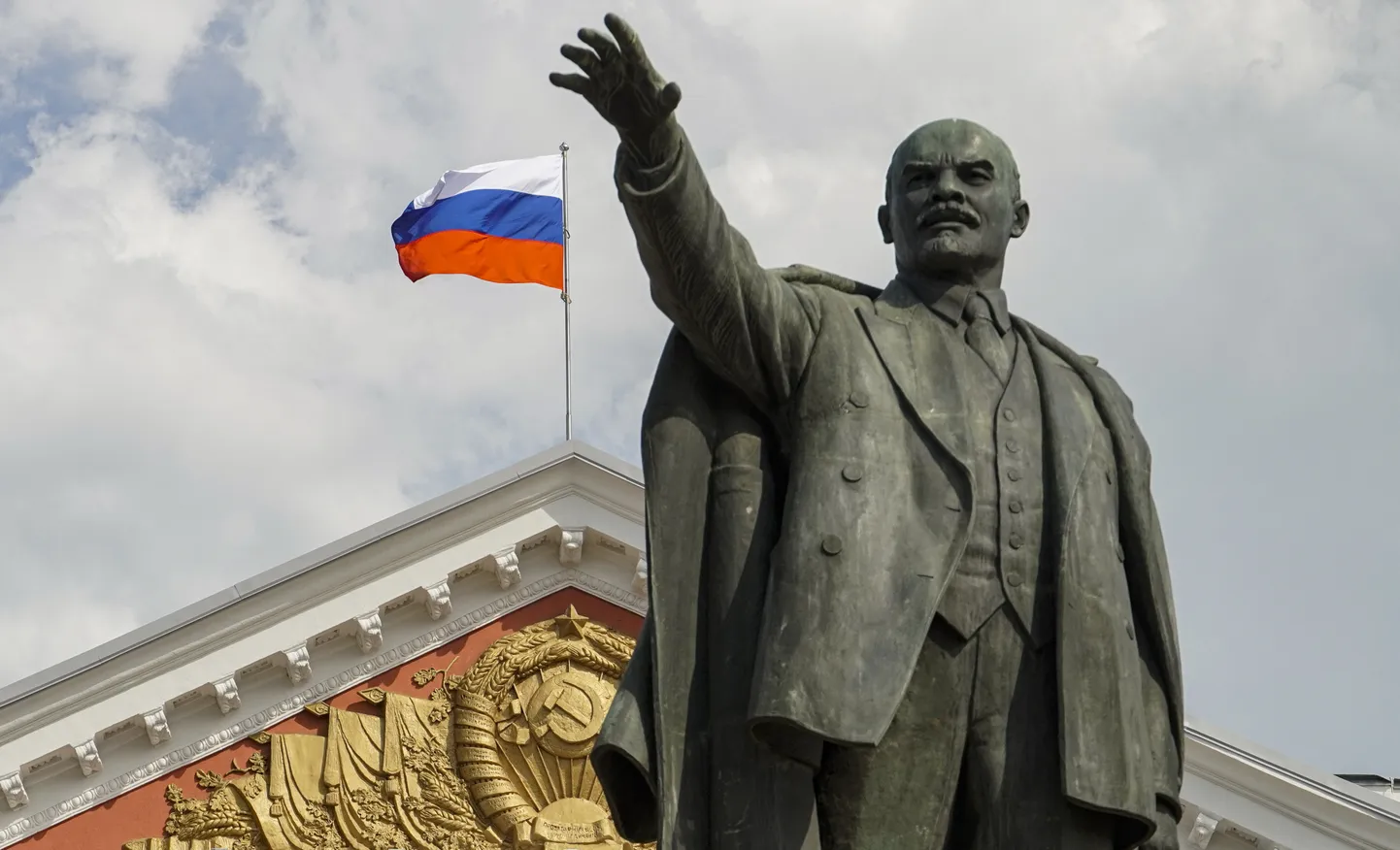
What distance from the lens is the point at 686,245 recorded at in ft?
18.3

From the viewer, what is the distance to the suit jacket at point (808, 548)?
5.47 m

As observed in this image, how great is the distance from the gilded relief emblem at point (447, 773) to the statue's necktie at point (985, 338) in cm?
1493

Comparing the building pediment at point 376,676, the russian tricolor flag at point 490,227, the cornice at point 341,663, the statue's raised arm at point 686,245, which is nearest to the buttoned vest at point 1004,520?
the statue's raised arm at point 686,245

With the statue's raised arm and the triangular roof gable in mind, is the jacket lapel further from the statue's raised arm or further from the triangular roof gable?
the triangular roof gable

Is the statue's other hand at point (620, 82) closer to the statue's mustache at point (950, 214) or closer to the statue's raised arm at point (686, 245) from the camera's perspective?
the statue's raised arm at point (686, 245)

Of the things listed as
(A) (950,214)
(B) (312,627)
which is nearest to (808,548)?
(A) (950,214)

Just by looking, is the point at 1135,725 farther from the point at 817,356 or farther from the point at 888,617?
the point at 817,356

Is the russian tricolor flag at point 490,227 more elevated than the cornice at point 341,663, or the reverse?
the russian tricolor flag at point 490,227

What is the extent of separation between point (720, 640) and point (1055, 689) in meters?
0.65

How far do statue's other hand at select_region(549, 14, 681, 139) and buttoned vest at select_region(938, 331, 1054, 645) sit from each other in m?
0.91

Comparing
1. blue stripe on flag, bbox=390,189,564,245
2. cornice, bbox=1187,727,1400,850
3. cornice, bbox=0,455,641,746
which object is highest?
blue stripe on flag, bbox=390,189,564,245

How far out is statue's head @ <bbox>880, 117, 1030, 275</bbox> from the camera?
596 cm

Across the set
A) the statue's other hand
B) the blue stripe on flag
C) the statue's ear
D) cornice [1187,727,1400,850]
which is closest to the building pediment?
cornice [1187,727,1400,850]

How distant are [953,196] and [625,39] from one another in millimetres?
935
